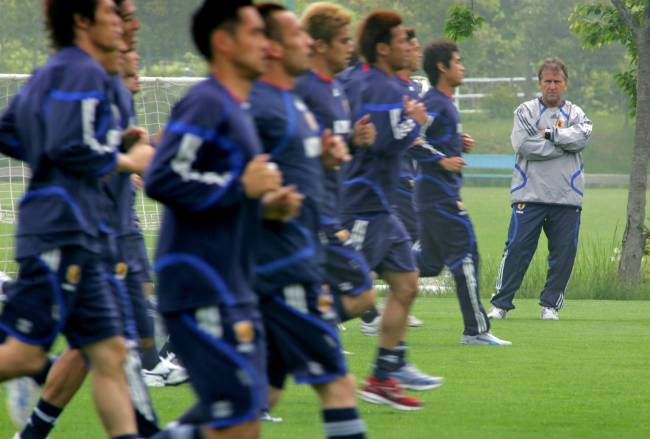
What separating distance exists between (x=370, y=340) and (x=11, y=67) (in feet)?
161

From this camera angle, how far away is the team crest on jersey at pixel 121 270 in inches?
255

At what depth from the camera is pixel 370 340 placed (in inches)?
478

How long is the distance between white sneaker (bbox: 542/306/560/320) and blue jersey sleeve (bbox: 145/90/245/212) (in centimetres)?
982

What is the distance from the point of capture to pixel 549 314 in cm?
1420

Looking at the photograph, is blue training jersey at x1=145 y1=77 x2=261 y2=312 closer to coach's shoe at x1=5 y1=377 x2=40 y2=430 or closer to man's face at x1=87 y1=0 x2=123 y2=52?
man's face at x1=87 y1=0 x2=123 y2=52

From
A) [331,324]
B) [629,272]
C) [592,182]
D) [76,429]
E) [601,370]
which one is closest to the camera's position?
[331,324]

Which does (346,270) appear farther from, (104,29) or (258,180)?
(258,180)

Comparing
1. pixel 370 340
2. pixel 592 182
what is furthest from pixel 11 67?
pixel 370 340

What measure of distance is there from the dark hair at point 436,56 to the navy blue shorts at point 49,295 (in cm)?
601

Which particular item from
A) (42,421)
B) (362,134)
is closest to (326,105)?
(362,134)

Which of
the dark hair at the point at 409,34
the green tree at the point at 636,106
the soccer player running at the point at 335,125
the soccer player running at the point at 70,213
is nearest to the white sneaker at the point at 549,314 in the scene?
the green tree at the point at 636,106

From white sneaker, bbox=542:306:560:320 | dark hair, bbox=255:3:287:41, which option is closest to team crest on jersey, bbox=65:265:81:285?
dark hair, bbox=255:3:287:41

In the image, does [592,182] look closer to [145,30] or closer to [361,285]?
[145,30]

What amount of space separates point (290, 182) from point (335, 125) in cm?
139
